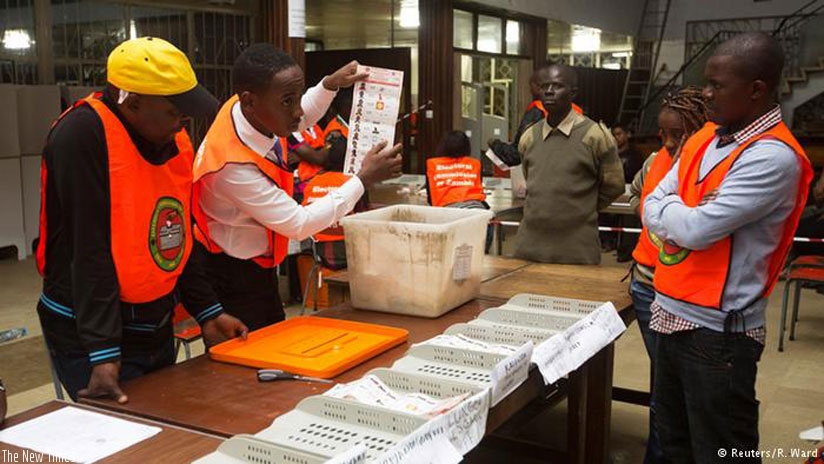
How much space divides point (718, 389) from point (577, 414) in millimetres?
707

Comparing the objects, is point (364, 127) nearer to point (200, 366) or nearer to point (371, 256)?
point (371, 256)

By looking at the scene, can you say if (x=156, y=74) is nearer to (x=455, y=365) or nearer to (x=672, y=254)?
(x=455, y=365)

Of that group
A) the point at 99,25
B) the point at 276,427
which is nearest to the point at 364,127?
the point at 276,427

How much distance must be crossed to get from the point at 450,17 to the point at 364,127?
7.39m

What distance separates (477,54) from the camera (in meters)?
10.3

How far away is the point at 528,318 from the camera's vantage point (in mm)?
2248

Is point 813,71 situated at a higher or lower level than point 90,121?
higher

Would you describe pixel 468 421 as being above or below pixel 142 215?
below

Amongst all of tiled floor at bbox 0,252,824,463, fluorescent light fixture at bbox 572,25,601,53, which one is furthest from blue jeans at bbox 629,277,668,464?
fluorescent light fixture at bbox 572,25,601,53

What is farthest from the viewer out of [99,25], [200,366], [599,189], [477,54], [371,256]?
[477,54]

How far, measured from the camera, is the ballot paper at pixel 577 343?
1.96 meters

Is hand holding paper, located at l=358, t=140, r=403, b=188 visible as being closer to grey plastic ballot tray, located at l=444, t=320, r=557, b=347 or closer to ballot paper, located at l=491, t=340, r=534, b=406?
grey plastic ballot tray, located at l=444, t=320, r=557, b=347

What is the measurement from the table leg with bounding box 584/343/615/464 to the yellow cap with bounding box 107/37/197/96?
5.60 ft
